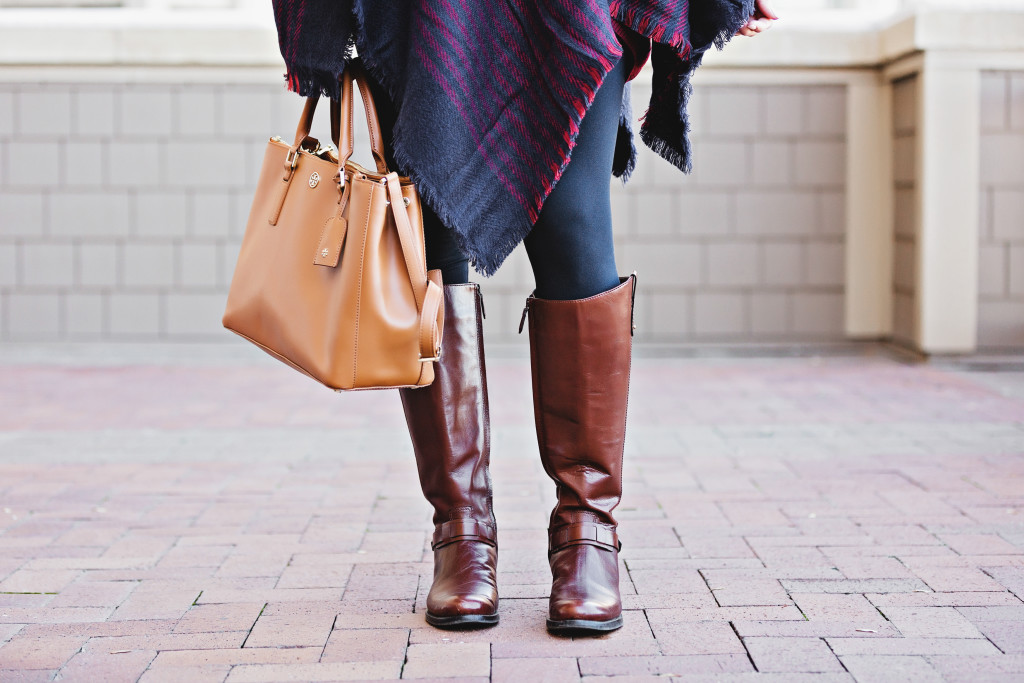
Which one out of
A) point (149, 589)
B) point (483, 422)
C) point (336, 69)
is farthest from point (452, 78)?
point (149, 589)

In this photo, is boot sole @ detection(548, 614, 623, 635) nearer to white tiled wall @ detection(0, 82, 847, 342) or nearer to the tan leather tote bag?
the tan leather tote bag

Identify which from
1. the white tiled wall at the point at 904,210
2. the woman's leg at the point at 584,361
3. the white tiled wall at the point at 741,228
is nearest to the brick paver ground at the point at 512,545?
the woman's leg at the point at 584,361

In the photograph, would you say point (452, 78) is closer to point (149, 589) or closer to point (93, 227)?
point (149, 589)

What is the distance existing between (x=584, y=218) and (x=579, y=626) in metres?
0.65

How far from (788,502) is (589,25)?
4.90 feet

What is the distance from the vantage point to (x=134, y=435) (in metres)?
3.71

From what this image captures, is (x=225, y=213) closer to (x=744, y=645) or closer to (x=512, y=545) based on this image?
(x=512, y=545)

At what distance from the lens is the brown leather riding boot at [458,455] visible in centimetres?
179

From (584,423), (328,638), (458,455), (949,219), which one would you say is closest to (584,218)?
(584,423)

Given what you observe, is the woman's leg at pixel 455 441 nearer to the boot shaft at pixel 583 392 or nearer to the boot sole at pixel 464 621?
the boot sole at pixel 464 621

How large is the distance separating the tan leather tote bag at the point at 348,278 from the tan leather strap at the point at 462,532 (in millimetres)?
340

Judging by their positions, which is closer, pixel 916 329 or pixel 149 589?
pixel 149 589

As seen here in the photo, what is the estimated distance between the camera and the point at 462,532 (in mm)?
1821

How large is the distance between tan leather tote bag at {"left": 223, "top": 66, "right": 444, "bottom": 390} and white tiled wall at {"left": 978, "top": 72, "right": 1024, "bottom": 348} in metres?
4.46
